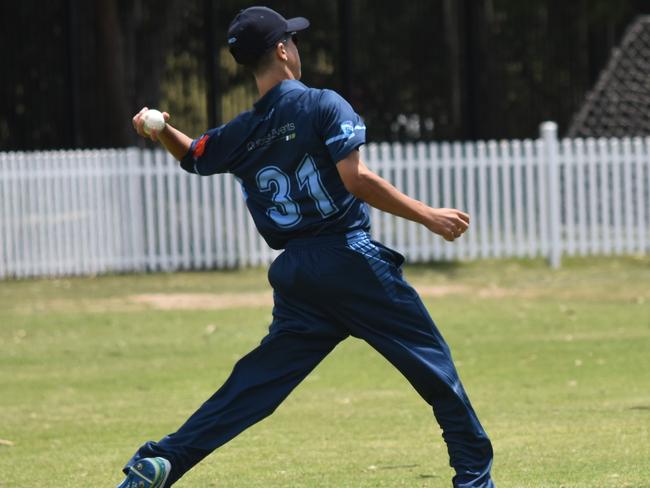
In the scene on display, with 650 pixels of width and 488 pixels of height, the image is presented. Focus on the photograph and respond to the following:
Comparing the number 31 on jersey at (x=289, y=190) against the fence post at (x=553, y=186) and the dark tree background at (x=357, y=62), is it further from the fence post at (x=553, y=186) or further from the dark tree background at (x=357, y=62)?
the dark tree background at (x=357, y=62)

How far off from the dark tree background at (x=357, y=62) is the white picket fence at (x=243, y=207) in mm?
5801

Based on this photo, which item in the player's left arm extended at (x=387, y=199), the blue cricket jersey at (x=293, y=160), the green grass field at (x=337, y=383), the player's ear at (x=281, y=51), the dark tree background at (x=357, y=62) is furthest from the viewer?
the dark tree background at (x=357, y=62)

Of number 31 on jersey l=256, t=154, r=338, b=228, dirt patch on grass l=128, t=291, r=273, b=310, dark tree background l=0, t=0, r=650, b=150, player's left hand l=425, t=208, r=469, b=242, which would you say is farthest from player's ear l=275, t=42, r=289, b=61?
dark tree background l=0, t=0, r=650, b=150

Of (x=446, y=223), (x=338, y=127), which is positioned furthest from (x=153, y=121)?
(x=446, y=223)

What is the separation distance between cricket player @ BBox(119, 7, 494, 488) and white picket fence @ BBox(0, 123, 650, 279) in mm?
10517

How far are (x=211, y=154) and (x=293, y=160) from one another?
0.39 meters

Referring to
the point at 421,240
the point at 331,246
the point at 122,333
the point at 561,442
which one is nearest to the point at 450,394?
the point at 331,246

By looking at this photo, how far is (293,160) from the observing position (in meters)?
5.23

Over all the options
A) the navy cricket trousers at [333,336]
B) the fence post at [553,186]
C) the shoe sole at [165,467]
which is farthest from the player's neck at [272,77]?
the fence post at [553,186]

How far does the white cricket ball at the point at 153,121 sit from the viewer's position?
535 centimetres

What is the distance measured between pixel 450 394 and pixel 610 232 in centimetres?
1120

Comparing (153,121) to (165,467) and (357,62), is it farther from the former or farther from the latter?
(357,62)

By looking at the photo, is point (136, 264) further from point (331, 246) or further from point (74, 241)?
point (331, 246)

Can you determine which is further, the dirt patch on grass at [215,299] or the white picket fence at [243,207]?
the white picket fence at [243,207]
